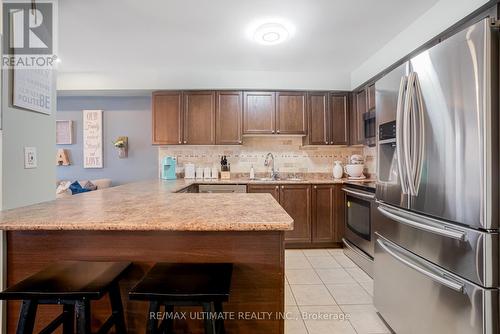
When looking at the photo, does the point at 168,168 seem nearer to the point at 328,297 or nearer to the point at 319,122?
the point at 319,122

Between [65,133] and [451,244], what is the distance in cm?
526

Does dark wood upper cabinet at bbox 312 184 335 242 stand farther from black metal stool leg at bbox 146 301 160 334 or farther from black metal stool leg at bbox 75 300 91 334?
black metal stool leg at bbox 75 300 91 334

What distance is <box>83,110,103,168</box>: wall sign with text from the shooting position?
444 cm

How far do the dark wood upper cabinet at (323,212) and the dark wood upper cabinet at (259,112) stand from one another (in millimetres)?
1096

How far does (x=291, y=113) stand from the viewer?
3.84m

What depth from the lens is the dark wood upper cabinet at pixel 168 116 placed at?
3.80 meters

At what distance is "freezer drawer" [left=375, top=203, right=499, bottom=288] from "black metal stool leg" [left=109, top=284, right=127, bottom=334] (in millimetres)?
1594

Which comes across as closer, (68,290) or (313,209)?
(68,290)

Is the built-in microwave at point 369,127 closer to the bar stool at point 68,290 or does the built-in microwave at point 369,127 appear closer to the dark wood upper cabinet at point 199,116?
the dark wood upper cabinet at point 199,116

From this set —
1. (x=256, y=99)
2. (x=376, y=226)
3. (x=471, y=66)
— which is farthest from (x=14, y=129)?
(x=256, y=99)

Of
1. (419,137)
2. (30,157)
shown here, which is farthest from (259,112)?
(30,157)

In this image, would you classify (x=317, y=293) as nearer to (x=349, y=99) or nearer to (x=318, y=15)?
(x=318, y=15)

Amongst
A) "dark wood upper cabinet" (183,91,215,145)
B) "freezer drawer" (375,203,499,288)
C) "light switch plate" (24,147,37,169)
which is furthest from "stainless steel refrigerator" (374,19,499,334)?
"dark wood upper cabinet" (183,91,215,145)

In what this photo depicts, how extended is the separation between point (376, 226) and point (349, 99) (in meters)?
2.39
